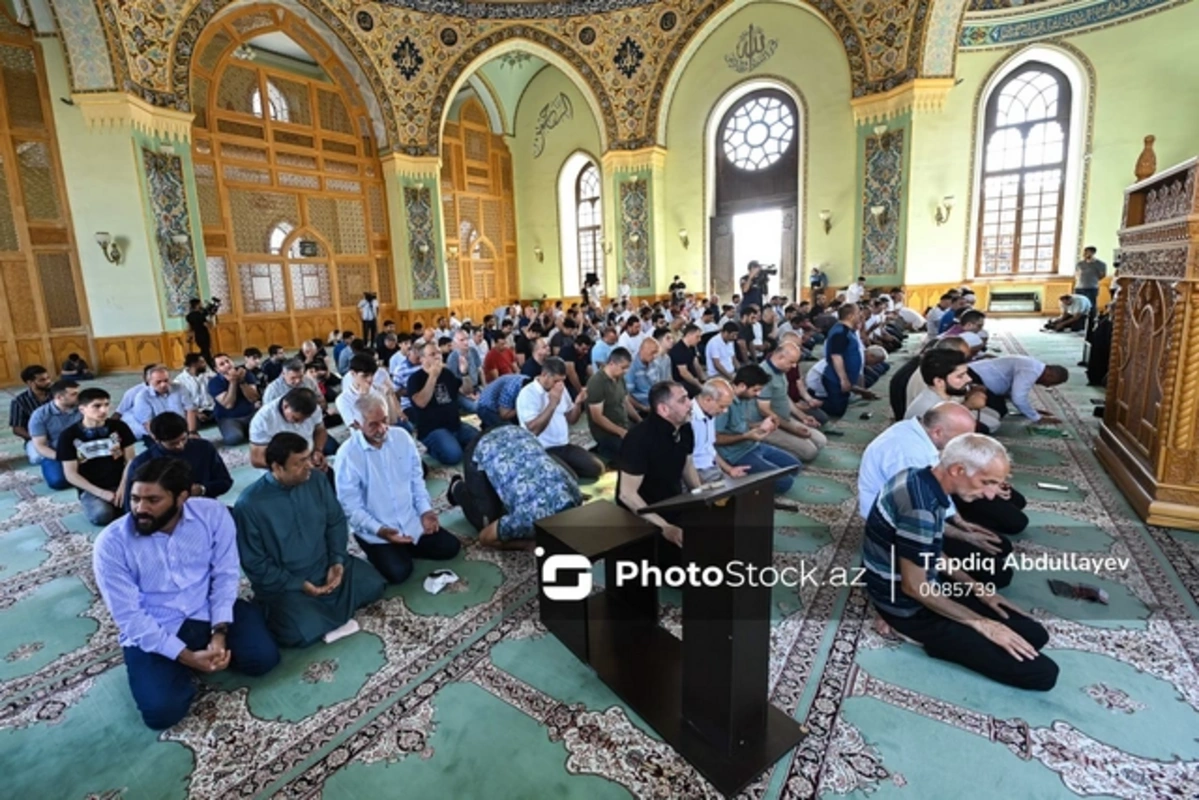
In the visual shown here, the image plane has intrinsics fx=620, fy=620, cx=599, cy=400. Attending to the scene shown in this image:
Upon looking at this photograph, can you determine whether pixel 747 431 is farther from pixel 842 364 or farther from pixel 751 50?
pixel 751 50

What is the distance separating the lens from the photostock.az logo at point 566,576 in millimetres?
2602

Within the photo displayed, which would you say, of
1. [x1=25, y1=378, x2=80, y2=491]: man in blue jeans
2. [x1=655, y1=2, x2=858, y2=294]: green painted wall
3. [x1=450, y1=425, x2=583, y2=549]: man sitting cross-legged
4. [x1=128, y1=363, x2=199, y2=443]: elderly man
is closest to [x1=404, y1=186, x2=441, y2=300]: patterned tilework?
[x1=655, y1=2, x2=858, y2=294]: green painted wall

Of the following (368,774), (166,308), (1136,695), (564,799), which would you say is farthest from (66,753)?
(166,308)

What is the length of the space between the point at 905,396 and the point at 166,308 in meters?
11.4

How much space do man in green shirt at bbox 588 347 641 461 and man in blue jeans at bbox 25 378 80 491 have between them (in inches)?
158

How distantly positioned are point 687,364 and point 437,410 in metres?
2.95

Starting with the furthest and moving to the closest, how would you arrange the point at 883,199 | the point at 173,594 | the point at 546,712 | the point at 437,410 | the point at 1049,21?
the point at 883,199 → the point at 1049,21 → the point at 437,410 → the point at 173,594 → the point at 546,712

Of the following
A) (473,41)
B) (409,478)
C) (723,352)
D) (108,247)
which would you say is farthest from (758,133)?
(409,478)

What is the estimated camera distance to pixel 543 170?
18.0 meters

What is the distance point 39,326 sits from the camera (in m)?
10.1

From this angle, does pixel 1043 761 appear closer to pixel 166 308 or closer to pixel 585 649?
pixel 585 649

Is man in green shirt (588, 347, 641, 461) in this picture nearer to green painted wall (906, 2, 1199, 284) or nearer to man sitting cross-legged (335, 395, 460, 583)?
man sitting cross-legged (335, 395, 460, 583)

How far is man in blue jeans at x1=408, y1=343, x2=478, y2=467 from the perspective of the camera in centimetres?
547

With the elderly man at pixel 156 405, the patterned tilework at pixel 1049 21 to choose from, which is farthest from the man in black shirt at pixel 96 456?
the patterned tilework at pixel 1049 21
